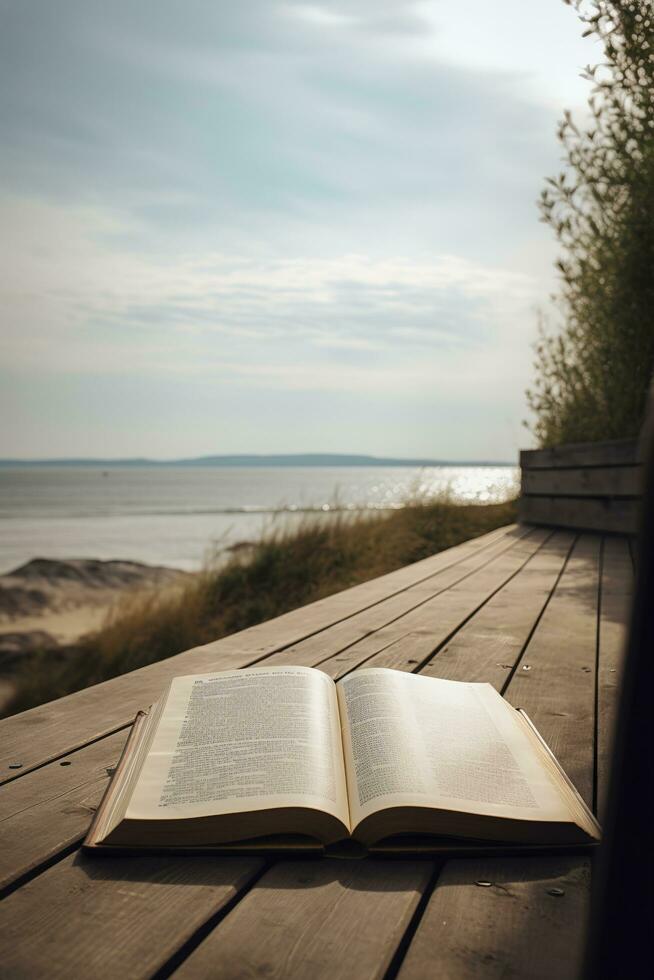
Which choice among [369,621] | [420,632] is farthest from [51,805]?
[369,621]

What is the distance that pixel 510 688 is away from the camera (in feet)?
5.05

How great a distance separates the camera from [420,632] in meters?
2.09

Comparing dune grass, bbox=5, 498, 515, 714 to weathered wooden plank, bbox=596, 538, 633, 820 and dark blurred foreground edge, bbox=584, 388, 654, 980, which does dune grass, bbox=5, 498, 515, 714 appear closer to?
weathered wooden plank, bbox=596, 538, 633, 820

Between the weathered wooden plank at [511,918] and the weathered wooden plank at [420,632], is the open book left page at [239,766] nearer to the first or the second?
the weathered wooden plank at [511,918]

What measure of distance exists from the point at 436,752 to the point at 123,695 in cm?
74

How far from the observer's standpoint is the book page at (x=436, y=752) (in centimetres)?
87

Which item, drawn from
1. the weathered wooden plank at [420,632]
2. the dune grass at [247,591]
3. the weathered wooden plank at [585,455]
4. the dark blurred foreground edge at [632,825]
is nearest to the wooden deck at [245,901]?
the dark blurred foreground edge at [632,825]

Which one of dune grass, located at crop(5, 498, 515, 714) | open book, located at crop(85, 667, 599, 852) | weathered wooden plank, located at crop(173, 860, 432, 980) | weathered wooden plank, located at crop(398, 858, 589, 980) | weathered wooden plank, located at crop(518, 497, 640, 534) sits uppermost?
weathered wooden plank, located at crop(518, 497, 640, 534)

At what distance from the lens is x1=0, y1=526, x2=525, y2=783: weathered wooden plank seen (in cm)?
121

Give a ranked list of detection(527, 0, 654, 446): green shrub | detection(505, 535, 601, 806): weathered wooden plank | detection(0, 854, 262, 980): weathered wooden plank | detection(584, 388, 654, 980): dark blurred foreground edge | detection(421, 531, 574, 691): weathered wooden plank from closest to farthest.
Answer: detection(584, 388, 654, 980): dark blurred foreground edge → detection(0, 854, 262, 980): weathered wooden plank → detection(505, 535, 601, 806): weathered wooden plank → detection(421, 531, 574, 691): weathered wooden plank → detection(527, 0, 654, 446): green shrub

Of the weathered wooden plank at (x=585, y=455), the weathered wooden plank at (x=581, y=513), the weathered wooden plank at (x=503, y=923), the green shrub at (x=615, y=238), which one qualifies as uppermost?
the green shrub at (x=615, y=238)

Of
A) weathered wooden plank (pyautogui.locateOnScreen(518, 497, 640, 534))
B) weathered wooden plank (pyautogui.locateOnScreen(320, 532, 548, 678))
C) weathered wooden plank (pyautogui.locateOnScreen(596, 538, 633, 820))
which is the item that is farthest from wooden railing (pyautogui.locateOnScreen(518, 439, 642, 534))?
weathered wooden plank (pyautogui.locateOnScreen(320, 532, 548, 678))

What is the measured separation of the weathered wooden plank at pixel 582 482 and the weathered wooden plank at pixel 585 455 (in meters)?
0.04

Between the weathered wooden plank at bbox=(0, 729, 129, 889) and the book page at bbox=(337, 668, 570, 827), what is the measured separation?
328mm
